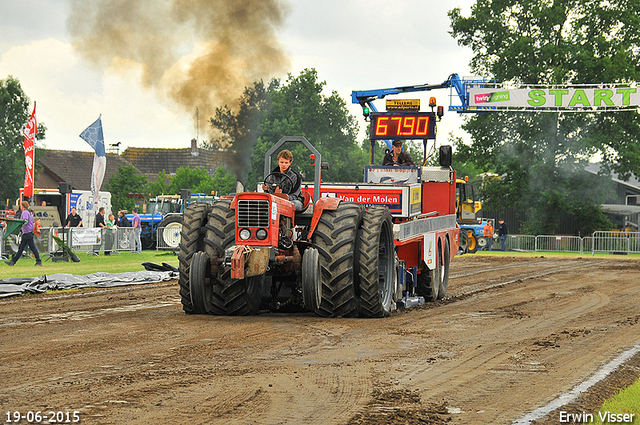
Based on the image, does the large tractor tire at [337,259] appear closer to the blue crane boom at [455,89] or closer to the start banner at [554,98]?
the blue crane boom at [455,89]

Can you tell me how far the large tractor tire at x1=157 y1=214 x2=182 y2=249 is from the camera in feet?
103

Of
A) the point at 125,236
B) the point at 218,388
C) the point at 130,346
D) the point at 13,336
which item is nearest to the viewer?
the point at 218,388

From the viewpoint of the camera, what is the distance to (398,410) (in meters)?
5.61

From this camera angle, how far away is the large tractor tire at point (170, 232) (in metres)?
31.5

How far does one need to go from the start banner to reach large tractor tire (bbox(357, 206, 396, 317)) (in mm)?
25610

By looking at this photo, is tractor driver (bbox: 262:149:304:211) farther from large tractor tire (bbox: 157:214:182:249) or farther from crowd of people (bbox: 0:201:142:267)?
large tractor tire (bbox: 157:214:182:249)

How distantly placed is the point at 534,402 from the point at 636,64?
46422 millimetres

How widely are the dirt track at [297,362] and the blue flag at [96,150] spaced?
1522 cm

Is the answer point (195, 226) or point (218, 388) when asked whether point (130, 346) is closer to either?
point (218, 388)

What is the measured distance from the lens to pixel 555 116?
1826 inches

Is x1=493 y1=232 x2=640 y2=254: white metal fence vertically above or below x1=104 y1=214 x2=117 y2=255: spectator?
below

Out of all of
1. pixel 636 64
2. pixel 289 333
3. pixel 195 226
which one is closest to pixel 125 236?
pixel 195 226

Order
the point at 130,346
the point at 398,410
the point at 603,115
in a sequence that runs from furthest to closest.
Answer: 1. the point at 603,115
2. the point at 130,346
3. the point at 398,410

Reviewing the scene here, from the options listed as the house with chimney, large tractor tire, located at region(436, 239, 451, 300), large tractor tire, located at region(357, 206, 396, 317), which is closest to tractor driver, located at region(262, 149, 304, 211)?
large tractor tire, located at region(357, 206, 396, 317)
